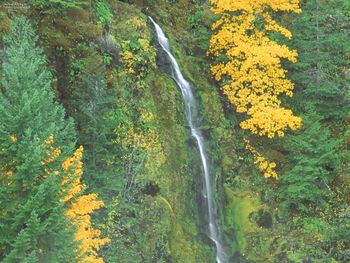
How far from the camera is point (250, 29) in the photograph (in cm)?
2031

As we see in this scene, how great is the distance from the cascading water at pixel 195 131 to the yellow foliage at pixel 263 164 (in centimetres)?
232

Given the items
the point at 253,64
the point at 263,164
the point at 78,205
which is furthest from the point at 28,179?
the point at 253,64

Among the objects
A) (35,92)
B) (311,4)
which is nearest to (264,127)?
(311,4)

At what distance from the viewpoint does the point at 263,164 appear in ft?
61.3

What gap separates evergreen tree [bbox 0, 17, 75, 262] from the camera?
10.0 metres

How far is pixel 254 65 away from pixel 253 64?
20cm

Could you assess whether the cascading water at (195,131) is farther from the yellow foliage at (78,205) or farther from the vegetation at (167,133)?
the yellow foliage at (78,205)

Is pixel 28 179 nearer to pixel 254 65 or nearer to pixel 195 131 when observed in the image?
pixel 195 131

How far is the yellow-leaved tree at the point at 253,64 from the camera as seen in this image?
18406 millimetres

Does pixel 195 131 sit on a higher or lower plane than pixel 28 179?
lower

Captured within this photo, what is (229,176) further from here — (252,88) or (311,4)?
(311,4)

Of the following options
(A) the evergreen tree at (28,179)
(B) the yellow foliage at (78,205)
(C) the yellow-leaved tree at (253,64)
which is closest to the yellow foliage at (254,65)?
(C) the yellow-leaved tree at (253,64)

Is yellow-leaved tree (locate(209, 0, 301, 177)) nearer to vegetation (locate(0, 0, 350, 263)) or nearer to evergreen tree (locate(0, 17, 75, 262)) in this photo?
vegetation (locate(0, 0, 350, 263))

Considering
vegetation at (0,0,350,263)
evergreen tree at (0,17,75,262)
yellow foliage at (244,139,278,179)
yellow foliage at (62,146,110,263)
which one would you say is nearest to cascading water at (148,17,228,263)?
vegetation at (0,0,350,263)
